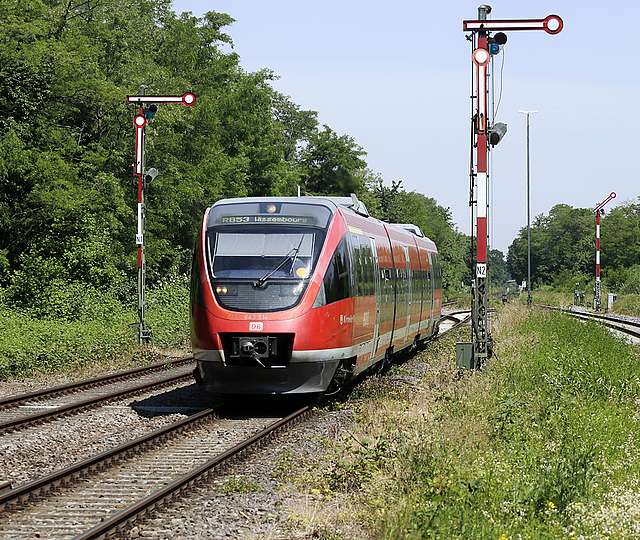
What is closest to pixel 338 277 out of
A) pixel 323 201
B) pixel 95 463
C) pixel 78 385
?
pixel 323 201

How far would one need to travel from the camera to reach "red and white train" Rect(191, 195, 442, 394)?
49.2 ft

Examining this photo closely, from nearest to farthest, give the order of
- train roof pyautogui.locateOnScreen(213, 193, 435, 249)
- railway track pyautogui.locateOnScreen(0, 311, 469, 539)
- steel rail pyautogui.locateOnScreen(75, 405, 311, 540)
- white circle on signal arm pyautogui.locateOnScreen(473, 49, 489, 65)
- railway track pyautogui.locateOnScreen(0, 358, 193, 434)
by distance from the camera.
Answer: steel rail pyautogui.locateOnScreen(75, 405, 311, 540) < railway track pyautogui.locateOnScreen(0, 311, 469, 539) < railway track pyautogui.locateOnScreen(0, 358, 193, 434) < train roof pyautogui.locateOnScreen(213, 193, 435, 249) < white circle on signal arm pyautogui.locateOnScreen(473, 49, 489, 65)

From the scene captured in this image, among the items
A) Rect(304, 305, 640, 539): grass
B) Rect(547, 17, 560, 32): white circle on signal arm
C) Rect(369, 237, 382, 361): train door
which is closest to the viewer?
Rect(304, 305, 640, 539): grass

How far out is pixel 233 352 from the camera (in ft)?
49.2

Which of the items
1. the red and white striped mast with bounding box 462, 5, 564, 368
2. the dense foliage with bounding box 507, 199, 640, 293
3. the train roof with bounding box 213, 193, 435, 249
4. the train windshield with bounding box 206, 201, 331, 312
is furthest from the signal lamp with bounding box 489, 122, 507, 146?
the dense foliage with bounding box 507, 199, 640, 293

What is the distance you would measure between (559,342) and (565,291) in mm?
73822

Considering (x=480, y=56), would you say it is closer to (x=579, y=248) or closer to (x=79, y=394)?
(x=79, y=394)

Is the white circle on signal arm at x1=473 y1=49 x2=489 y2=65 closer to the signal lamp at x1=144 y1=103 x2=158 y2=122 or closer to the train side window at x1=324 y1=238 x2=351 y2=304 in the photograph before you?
the train side window at x1=324 y1=238 x2=351 y2=304

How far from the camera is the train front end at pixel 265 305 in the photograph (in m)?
15.0

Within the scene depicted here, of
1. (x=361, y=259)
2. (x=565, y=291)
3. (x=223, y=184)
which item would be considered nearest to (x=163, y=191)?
(x=223, y=184)

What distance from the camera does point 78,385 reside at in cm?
1938

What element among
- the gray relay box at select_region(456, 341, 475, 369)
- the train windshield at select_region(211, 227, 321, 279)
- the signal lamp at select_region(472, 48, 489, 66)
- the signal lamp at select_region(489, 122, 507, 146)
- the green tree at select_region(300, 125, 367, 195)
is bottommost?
the gray relay box at select_region(456, 341, 475, 369)

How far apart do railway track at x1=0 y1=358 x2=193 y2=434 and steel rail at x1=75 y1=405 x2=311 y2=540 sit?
337 cm

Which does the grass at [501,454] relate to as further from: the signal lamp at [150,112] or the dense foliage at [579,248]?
the dense foliage at [579,248]
